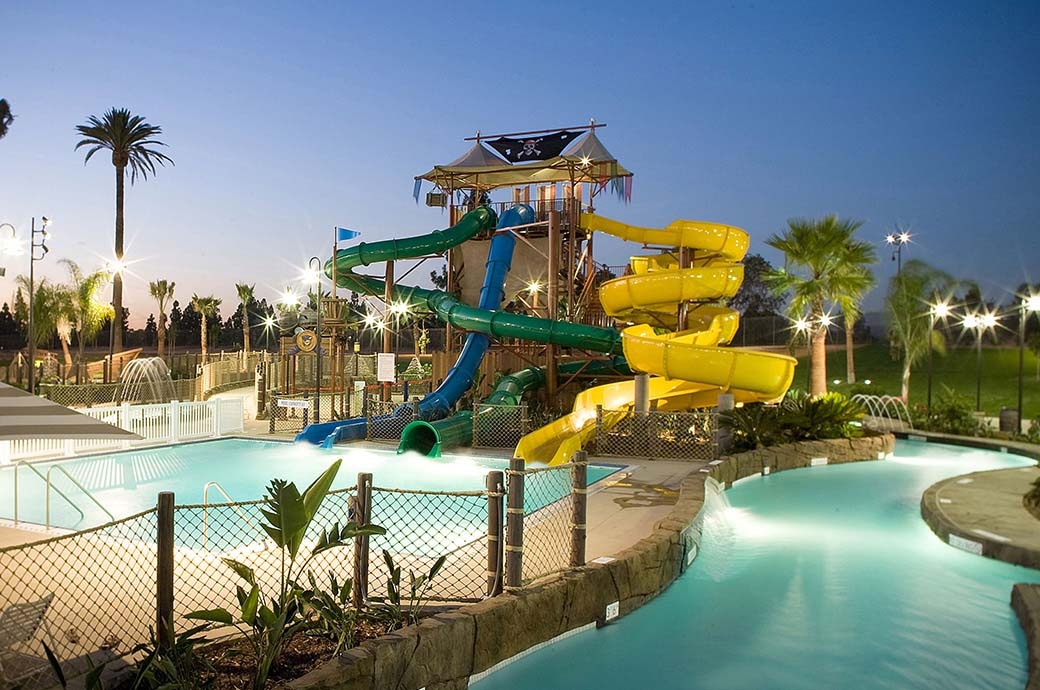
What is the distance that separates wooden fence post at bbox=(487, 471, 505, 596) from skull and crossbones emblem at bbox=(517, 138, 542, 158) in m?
21.2

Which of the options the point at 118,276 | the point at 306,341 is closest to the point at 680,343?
the point at 306,341

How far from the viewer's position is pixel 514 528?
562cm

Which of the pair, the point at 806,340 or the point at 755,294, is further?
the point at 755,294

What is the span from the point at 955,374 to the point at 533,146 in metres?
27.2

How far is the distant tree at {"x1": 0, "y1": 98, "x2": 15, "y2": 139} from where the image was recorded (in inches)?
1258

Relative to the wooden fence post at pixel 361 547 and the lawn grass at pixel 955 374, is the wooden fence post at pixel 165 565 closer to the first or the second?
the wooden fence post at pixel 361 547

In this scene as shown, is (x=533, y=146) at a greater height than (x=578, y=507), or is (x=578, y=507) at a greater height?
(x=533, y=146)

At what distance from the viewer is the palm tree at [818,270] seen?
955 inches

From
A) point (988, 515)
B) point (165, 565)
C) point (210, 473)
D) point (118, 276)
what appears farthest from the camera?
point (118, 276)

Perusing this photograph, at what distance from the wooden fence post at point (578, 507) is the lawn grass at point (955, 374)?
81.5 feet

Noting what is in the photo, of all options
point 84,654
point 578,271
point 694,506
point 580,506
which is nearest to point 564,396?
point 578,271

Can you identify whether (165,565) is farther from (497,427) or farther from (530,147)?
(530,147)

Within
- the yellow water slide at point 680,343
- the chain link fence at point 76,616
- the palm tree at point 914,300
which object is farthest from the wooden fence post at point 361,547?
the palm tree at point 914,300

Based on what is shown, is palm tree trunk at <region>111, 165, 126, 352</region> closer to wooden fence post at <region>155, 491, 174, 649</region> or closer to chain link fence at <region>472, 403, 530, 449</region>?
chain link fence at <region>472, 403, 530, 449</region>
